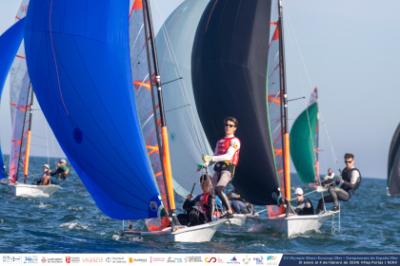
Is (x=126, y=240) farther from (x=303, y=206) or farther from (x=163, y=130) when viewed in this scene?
(x=303, y=206)

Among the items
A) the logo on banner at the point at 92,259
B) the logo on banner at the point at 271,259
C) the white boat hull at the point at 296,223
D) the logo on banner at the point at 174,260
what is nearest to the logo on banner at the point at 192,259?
the logo on banner at the point at 174,260

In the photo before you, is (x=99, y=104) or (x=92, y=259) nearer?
(x=92, y=259)

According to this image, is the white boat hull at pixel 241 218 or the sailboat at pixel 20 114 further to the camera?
the sailboat at pixel 20 114

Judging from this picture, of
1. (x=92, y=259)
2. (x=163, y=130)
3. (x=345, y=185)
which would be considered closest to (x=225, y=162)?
(x=163, y=130)

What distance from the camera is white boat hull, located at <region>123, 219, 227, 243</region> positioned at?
15.8 meters

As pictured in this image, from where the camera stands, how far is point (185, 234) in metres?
15.9

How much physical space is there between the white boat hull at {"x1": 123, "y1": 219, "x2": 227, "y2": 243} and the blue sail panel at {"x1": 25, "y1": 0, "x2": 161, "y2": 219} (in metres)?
0.39

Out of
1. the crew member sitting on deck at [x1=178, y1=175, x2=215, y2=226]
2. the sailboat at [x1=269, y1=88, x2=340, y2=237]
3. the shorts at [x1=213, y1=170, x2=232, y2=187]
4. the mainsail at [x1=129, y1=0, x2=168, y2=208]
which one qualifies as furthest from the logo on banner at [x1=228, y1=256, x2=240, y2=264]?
the sailboat at [x1=269, y1=88, x2=340, y2=237]

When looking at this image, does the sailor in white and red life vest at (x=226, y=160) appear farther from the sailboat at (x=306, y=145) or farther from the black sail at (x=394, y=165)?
the sailboat at (x=306, y=145)

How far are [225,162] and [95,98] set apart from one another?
9.52 ft

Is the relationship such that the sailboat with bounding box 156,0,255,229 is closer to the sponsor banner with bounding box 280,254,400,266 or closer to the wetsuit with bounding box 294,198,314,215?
the wetsuit with bounding box 294,198,314,215

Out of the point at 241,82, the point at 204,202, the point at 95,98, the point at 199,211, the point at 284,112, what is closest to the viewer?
the point at 95,98

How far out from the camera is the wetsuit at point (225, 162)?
17.4 meters

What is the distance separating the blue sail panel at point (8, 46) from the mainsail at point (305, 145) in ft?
68.7
